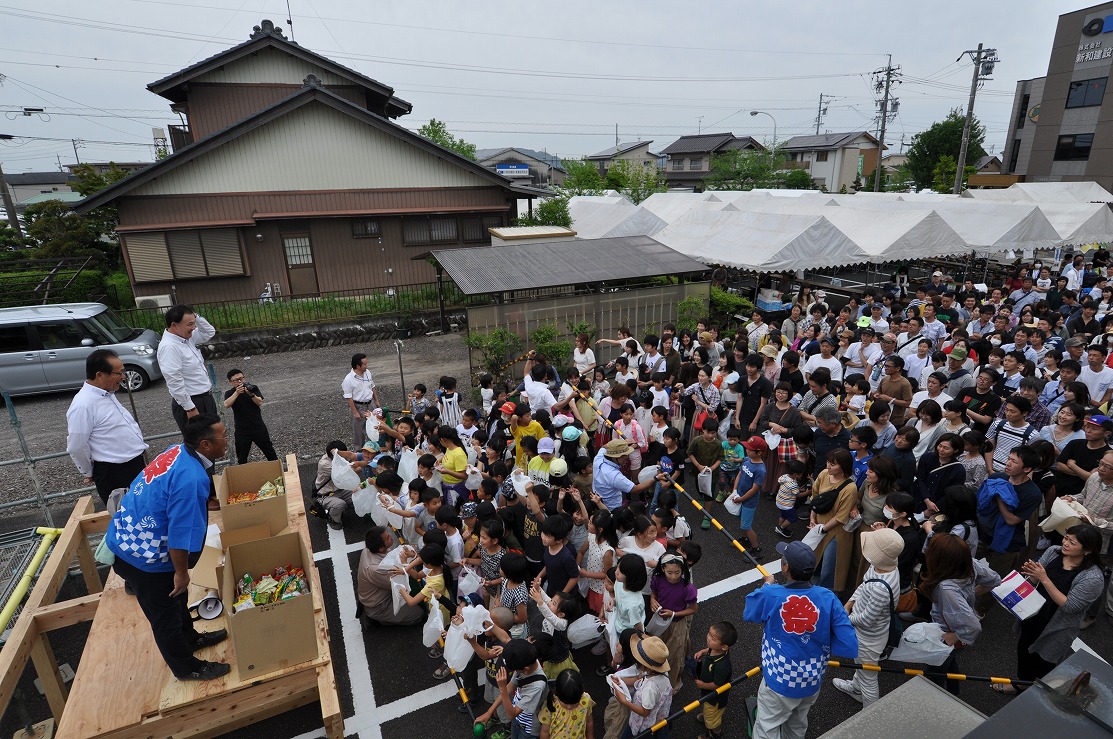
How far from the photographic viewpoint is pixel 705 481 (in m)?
6.69

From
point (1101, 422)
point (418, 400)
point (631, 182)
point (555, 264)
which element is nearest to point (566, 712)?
point (418, 400)

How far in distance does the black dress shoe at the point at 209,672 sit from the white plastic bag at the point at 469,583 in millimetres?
1679

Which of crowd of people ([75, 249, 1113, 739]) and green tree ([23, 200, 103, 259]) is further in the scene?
green tree ([23, 200, 103, 259])

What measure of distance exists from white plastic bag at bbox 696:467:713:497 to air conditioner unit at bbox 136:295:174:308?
1569 centimetres

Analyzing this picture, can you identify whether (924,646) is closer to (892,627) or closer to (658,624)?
(892,627)

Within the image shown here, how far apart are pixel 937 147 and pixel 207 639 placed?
5318 centimetres

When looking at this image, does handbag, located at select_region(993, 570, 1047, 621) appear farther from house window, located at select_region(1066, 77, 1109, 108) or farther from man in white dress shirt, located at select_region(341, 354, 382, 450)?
house window, located at select_region(1066, 77, 1109, 108)

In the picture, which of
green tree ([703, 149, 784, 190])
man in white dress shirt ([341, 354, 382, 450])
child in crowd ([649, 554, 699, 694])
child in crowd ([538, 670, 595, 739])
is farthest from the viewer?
green tree ([703, 149, 784, 190])

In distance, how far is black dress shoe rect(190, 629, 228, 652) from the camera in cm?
401

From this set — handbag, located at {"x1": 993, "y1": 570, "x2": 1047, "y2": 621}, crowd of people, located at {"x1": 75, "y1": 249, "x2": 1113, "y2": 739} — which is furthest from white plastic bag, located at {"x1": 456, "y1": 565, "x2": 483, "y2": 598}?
handbag, located at {"x1": 993, "y1": 570, "x2": 1047, "y2": 621}

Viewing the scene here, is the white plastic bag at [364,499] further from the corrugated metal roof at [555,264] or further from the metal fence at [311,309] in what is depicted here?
the metal fence at [311,309]

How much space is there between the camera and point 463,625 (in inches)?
161

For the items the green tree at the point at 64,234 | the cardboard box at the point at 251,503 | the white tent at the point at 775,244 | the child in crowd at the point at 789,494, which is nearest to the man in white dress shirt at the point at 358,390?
the cardboard box at the point at 251,503

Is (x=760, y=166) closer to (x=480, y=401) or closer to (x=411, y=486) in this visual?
(x=480, y=401)
